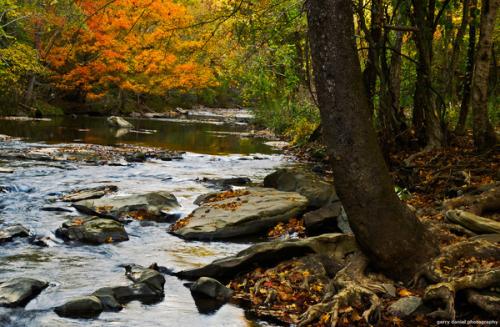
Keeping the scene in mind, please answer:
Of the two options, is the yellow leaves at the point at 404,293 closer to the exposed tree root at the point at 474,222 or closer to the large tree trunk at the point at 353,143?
the large tree trunk at the point at 353,143

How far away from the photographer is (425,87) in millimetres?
13375

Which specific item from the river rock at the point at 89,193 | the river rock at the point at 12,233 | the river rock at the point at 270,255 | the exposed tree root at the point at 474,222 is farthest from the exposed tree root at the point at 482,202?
the river rock at the point at 89,193

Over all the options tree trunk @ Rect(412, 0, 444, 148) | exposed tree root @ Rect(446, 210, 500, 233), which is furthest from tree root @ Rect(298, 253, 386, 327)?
tree trunk @ Rect(412, 0, 444, 148)

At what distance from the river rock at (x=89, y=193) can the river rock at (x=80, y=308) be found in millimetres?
6801

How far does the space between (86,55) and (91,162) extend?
2349cm

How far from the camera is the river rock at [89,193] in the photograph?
12.9 meters

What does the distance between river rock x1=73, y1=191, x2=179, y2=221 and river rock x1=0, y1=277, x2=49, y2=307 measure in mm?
4421

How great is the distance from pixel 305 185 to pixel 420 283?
7120 millimetres

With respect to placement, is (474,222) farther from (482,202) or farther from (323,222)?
(323,222)

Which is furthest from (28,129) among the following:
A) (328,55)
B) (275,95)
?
(328,55)

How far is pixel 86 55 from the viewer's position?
131ft

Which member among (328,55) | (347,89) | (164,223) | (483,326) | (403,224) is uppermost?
(328,55)

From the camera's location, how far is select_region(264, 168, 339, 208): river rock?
40.3 feet

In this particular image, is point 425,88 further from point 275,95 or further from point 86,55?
point 86,55
